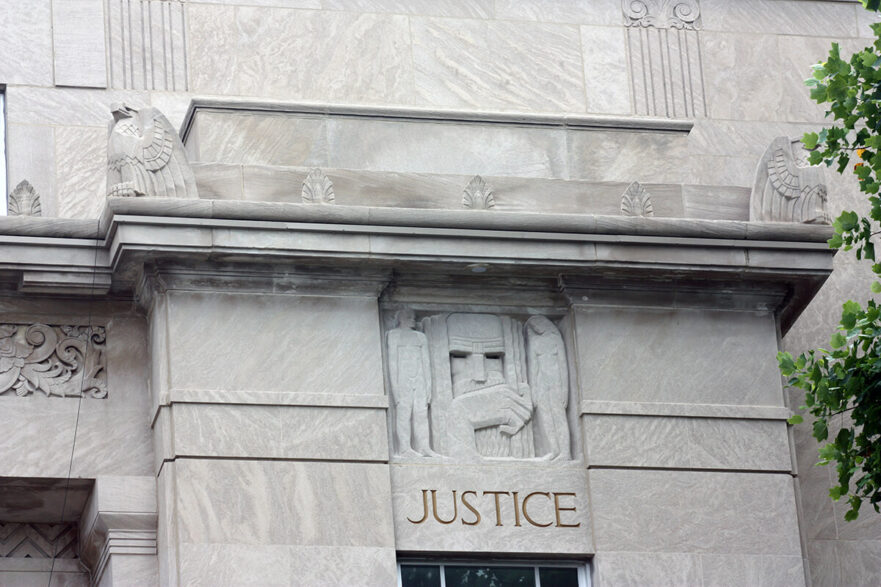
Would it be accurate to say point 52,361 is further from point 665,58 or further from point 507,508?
point 665,58

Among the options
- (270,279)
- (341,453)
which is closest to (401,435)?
(341,453)

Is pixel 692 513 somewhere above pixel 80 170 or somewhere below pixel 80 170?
below

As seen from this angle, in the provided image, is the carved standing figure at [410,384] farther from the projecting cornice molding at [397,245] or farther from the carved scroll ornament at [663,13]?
the carved scroll ornament at [663,13]

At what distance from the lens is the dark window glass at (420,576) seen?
18778 millimetres

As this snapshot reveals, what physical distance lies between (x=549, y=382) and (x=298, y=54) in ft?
16.5

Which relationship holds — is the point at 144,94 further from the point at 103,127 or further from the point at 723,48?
the point at 723,48

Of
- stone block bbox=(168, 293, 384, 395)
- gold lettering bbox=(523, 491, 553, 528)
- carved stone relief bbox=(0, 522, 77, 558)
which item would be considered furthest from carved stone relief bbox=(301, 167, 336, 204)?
carved stone relief bbox=(0, 522, 77, 558)

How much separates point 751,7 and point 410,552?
8.73 m

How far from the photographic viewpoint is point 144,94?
854 inches

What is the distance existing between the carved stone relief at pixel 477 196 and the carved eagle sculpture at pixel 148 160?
8.48ft

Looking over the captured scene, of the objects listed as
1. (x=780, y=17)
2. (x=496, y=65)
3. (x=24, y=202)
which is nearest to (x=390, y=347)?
(x=24, y=202)

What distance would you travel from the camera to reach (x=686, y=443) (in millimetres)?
19594

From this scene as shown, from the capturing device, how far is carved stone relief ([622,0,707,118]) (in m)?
23.2

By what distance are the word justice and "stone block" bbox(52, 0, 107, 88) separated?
19.8 feet
